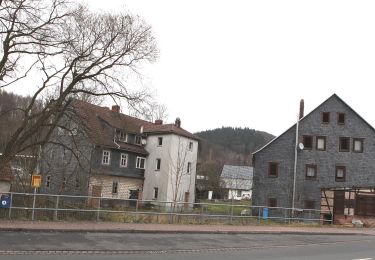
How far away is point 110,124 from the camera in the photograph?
4281cm

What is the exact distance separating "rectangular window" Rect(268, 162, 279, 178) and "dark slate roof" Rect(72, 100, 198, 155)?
37.9 feet

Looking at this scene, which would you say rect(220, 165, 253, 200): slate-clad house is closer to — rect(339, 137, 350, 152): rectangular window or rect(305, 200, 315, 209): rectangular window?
rect(339, 137, 350, 152): rectangular window

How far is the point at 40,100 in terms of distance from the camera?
93.3 feet

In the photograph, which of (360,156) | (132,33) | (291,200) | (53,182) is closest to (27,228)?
(132,33)

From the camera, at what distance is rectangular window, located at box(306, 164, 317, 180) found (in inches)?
1960

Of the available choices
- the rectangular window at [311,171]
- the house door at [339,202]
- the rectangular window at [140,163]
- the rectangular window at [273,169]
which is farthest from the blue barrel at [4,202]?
the rectangular window at [140,163]

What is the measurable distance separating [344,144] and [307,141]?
371cm

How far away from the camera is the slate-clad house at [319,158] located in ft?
163

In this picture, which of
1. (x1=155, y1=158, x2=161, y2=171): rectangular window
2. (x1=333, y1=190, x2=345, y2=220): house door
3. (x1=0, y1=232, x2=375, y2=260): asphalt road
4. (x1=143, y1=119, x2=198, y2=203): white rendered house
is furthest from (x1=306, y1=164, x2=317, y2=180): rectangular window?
(x1=0, y1=232, x2=375, y2=260): asphalt road

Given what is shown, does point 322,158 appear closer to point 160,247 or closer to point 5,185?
point 5,185

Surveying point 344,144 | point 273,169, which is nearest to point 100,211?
point 273,169

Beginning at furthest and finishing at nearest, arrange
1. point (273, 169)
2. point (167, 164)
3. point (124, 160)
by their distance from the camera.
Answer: point (167, 164), point (124, 160), point (273, 169)

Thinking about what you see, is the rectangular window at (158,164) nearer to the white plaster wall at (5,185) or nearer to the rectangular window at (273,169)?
the rectangular window at (273,169)

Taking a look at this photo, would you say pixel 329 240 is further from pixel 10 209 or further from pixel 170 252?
pixel 10 209
